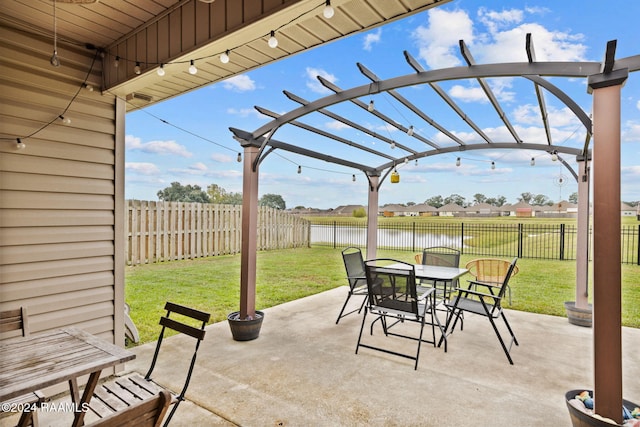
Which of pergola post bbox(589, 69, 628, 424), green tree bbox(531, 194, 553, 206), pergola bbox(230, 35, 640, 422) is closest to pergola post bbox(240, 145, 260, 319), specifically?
pergola bbox(230, 35, 640, 422)

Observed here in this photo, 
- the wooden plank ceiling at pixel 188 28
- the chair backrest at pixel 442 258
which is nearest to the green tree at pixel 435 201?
the chair backrest at pixel 442 258

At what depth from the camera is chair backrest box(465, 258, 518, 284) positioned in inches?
192

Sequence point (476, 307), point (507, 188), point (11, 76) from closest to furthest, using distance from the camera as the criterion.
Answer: point (11, 76)
point (476, 307)
point (507, 188)

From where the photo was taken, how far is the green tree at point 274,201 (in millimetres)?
9962

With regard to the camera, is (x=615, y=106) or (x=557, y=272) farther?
(x=557, y=272)

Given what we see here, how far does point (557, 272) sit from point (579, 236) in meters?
3.67

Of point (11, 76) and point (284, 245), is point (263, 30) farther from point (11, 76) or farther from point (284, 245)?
point (284, 245)

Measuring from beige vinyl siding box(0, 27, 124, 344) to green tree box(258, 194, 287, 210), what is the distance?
6988 millimetres

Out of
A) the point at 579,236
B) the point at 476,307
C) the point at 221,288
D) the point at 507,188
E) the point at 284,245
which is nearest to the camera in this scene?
the point at 476,307

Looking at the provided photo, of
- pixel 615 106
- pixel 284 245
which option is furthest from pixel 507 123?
pixel 284 245

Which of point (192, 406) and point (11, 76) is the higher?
point (11, 76)

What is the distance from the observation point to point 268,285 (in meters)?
6.21

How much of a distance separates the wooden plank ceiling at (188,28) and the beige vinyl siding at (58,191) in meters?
0.19

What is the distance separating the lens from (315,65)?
28.2 feet
